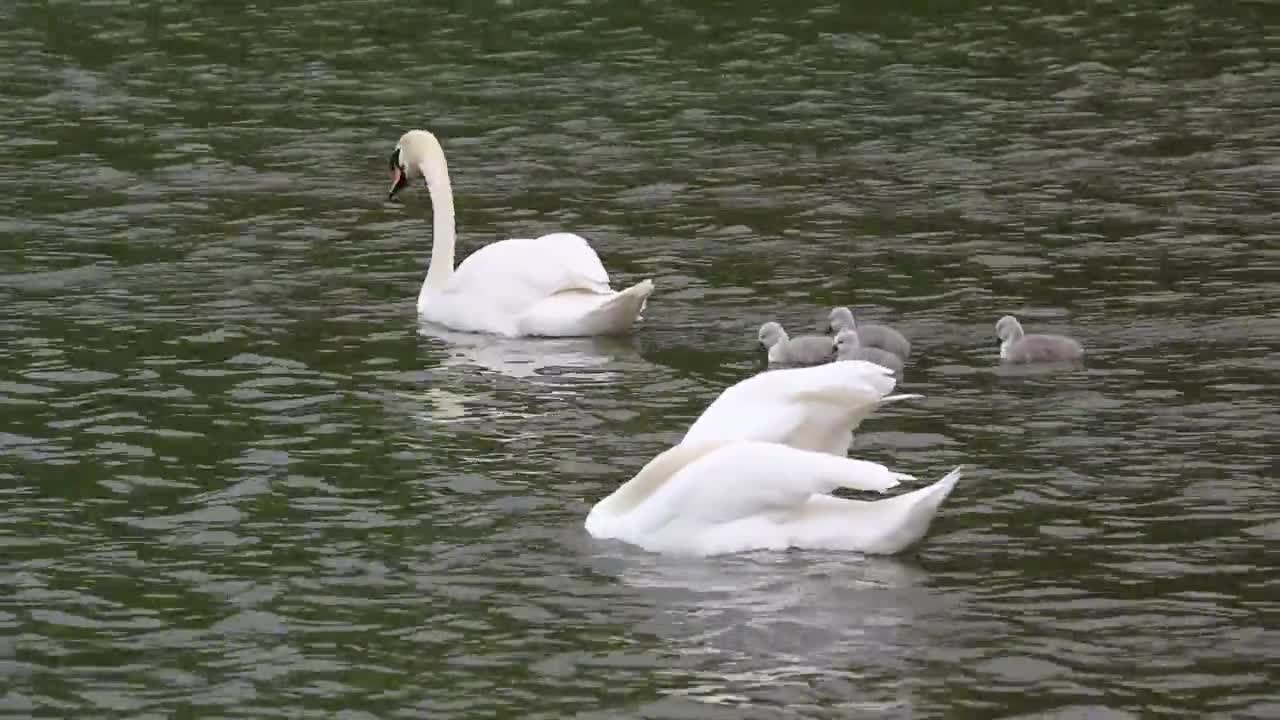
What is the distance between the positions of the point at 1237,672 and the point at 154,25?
1974cm

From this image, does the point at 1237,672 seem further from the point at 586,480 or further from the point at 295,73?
the point at 295,73

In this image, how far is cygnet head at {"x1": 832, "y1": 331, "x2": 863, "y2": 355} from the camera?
549 inches

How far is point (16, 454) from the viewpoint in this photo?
12906 mm

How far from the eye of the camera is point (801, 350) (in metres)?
14.4

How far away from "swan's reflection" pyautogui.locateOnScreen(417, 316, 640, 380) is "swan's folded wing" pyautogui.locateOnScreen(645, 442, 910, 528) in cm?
361

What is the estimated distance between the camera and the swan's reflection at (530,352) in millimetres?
14992

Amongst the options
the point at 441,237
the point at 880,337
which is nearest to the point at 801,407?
the point at 880,337

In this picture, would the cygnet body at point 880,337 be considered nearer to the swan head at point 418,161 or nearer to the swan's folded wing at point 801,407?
the swan's folded wing at point 801,407

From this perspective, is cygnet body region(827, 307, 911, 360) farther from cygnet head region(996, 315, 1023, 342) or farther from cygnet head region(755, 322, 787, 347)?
cygnet head region(996, 315, 1023, 342)

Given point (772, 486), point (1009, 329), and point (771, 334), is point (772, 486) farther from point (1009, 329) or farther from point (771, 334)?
point (771, 334)

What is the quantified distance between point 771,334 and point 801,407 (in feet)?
11.6

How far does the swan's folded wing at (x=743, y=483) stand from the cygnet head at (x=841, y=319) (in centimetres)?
356

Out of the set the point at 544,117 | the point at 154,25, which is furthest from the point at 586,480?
the point at 154,25

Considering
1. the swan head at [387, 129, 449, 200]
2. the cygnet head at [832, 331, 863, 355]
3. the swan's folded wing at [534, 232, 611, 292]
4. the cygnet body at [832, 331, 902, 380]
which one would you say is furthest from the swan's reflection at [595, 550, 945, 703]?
the swan head at [387, 129, 449, 200]
